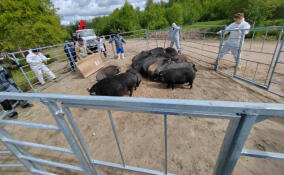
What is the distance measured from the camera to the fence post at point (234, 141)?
747 mm

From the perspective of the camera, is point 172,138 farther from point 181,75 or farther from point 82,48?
point 82,48

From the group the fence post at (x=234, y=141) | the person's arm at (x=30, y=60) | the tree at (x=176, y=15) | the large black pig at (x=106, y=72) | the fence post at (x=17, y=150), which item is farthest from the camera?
the tree at (x=176, y=15)

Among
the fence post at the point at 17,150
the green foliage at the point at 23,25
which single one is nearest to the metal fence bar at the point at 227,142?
the fence post at the point at 17,150

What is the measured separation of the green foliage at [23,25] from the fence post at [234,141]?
1835cm

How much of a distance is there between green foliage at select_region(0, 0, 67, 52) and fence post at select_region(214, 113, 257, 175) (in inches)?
722

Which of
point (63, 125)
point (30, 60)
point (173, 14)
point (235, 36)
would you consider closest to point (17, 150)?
point (63, 125)

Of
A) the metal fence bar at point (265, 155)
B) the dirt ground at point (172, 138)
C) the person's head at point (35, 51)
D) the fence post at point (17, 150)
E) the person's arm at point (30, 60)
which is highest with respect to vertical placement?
the person's head at point (35, 51)

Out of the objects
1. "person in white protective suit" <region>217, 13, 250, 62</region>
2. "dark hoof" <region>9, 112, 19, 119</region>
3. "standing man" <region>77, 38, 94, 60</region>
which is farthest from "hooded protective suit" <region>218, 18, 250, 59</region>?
"dark hoof" <region>9, 112, 19, 119</region>

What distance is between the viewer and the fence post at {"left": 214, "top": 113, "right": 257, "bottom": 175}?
0.75 m

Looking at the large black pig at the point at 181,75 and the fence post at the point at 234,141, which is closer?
the fence post at the point at 234,141

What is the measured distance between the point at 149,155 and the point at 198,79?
12.2 feet

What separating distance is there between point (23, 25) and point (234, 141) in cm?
1973

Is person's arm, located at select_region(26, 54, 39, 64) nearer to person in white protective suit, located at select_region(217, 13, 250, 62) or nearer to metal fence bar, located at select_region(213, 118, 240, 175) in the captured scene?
metal fence bar, located at select_region(213, 118, 240, 175)

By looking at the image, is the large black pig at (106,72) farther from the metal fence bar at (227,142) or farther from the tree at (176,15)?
the tree at (176,15)
